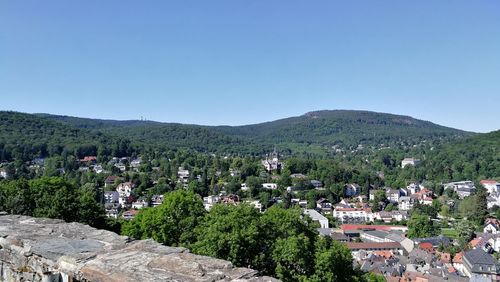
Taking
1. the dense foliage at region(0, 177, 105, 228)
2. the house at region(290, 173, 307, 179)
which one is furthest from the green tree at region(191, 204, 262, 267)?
the house at region(290, 173, 307, 179)

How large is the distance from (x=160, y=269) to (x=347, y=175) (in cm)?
12107

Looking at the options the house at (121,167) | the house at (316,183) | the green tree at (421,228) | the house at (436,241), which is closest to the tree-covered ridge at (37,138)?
the house at (121,167)

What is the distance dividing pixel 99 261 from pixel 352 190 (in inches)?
4547

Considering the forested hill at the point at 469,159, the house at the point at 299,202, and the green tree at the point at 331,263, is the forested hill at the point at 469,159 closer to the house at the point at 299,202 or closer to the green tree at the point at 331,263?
the house at the point at 299,202

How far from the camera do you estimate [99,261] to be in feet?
15.1

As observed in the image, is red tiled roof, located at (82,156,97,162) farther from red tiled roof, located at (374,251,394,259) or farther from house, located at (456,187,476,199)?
house, located at (456,187,476,199)

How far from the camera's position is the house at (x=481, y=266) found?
46812 mm

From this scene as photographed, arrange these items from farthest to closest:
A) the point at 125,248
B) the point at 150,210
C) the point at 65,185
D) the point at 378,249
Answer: the point at 378,249, the point at 65,185, the point at 150,210, the point at 125,248

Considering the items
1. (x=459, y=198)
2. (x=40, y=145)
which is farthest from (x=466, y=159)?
(x=40, y=145)

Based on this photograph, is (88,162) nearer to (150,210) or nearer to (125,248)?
(150,210)

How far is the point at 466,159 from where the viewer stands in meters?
145

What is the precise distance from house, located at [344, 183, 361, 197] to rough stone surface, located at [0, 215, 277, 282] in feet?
369

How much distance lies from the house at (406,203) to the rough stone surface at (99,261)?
102 m

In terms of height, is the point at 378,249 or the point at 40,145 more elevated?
the point at 40,145
